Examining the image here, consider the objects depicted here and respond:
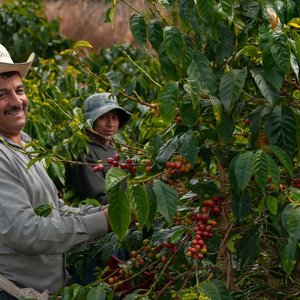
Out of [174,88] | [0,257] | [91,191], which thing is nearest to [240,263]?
[174,88]

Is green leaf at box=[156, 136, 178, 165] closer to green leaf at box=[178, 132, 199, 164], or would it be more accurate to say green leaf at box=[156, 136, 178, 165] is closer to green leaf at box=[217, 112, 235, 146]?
green leaf at box=[178, 132, 199, 164]

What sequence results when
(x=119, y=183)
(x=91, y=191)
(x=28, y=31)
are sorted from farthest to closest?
1. (x=28, y=31)
2. (x=91, y=191)
3. (x=119, y=183)

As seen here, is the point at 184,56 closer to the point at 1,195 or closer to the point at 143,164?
the point at 143,164

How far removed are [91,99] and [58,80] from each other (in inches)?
48.0

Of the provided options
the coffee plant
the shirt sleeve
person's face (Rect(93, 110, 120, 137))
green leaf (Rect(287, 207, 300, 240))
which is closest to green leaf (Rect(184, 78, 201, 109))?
the coffee plant

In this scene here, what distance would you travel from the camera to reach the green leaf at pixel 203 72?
9.25ft

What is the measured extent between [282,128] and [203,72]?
0.30 metres

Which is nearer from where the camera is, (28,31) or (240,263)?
(240,263)

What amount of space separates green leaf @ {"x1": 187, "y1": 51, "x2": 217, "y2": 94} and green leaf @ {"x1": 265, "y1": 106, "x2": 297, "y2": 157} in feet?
0.66

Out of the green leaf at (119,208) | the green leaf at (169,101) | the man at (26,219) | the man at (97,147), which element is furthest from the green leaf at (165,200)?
the man at (97,147)

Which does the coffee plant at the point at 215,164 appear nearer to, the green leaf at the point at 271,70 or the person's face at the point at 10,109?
the green leaf at the point at 271,70

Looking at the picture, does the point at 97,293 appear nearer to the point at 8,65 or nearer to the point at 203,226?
the point at 203,226

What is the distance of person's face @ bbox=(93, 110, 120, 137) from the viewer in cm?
518

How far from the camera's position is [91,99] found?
16.4 ft
